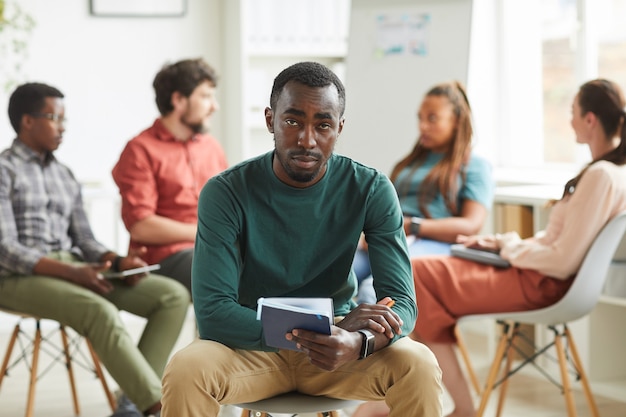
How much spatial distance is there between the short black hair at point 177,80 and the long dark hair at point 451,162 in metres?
0.89

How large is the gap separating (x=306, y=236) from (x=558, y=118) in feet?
9.53

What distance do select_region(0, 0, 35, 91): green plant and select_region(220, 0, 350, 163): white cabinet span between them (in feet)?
3.41

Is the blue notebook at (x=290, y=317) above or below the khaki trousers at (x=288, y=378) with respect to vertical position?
above

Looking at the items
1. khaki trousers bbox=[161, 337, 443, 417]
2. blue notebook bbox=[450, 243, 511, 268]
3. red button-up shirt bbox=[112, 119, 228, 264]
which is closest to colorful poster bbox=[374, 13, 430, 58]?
red button-up shirt bbox=[112, 119, 228, 264]

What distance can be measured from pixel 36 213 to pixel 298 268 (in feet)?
4.72

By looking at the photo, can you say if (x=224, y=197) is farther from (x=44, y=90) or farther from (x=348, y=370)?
(x=44, y=90)

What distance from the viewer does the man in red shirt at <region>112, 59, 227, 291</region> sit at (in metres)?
3.50

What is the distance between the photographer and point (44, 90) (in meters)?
3.35

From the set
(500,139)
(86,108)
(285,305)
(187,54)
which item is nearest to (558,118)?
(500,139)

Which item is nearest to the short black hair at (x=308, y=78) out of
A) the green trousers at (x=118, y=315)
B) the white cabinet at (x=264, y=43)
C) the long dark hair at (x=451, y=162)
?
the green trousers at (x=118, y=315)

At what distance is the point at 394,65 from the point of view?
179 inches

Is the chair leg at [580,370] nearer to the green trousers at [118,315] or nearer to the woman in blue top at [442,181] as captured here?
the woman in blue top at [442,181]

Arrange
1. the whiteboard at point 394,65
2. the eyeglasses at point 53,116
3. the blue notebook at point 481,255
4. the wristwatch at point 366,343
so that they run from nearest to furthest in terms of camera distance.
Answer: the wristwatch at point 366,343, the blue notebook at point 481,255, the eyeglasses at point 53,116, the whiteboard at point 394,65

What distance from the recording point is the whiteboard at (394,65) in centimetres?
439
